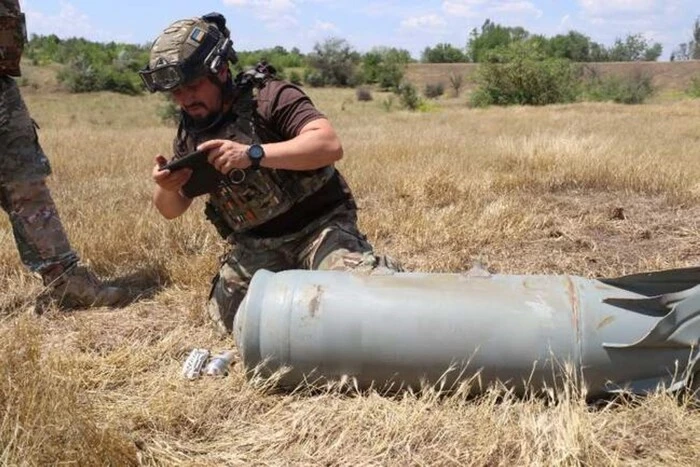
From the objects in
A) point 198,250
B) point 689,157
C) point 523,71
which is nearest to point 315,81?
point 523,71

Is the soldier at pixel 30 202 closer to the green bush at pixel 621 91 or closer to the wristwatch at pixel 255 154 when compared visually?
the wristwatch at pixel 255 154

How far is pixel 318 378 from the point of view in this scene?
239cm

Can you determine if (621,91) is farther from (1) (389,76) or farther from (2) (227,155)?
(2) (227,155)

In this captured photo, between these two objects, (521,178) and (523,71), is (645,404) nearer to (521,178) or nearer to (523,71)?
(521,178)

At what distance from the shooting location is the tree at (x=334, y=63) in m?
42.3

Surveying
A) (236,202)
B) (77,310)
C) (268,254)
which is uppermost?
(236,202)

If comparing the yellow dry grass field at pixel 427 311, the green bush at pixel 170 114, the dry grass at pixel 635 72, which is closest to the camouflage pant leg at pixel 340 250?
the yellow dry grass field at pixel 427 311

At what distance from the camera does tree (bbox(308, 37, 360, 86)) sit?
42.3 m

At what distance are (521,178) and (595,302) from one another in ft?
11.4

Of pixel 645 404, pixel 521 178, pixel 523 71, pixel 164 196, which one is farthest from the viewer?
pixel 523 71

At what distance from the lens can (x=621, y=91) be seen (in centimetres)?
2853

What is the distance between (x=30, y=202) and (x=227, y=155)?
133 cm

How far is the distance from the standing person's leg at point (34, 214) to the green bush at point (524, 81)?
2381 centimetres

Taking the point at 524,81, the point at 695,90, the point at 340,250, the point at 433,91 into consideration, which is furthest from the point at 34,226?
the point at 433,91
